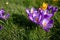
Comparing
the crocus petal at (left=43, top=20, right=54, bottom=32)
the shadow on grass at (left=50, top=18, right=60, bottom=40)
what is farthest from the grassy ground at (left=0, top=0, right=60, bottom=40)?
the crocus petal at (left=43, top=20, right=54, bottom=32)

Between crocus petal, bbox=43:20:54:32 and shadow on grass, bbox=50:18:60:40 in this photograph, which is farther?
shadow on grass, bbox=50:18:60:40

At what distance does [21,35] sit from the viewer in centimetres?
235

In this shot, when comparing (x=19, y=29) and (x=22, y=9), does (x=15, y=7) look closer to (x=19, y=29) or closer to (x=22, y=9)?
(x=22, y=9)

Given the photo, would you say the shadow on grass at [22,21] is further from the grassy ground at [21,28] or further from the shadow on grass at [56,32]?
the shadow on grass at [56,32]

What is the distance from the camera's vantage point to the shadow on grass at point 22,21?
8.31 ft

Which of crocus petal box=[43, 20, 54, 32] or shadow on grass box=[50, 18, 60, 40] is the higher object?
crocus petal box=[43, 20, 54, 32]

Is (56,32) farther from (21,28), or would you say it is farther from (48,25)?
(21,28)

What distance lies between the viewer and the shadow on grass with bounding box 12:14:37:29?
8.31 ft

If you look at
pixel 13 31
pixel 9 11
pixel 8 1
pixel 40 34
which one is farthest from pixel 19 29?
pixel 8 1

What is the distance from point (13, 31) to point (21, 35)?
0.11m

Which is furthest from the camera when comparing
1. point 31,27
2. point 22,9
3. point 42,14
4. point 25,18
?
point 22,9

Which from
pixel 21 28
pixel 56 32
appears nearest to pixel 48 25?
pixel 56 32

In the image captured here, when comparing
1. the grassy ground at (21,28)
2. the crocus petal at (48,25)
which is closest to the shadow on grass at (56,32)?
the grassy ground at (21,28)

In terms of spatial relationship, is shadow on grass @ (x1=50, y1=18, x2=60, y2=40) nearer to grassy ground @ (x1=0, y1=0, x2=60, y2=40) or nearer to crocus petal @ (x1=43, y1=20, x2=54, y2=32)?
grassy ground @ (x1=0, y1=0, x2=60, y2=40)
